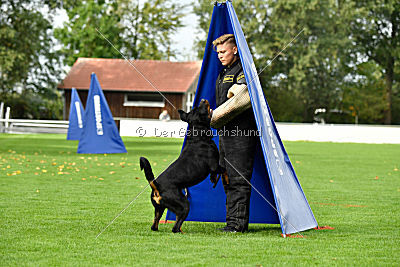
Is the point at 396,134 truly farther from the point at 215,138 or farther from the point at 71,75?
the point at 215,138

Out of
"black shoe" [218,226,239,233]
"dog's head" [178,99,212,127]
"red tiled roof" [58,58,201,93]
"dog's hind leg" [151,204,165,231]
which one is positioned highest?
"red tiled roof" [58,58,201,93]

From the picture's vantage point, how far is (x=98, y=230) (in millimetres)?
6250

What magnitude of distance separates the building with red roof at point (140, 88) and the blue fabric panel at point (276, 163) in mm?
37403

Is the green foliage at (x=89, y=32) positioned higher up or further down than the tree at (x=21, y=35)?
higher up

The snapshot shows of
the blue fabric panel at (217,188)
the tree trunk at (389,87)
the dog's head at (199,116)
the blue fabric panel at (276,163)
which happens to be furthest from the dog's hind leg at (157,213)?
the tree trunk at (389,87)

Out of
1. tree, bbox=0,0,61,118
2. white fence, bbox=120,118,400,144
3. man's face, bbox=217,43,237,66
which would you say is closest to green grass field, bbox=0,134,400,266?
man's face, bbox=217,43,237,66

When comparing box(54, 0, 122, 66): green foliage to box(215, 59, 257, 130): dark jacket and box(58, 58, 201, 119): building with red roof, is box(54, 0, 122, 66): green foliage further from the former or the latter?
box(215, 59, 257, 130): dark jacket

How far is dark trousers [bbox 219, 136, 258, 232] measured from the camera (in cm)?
613

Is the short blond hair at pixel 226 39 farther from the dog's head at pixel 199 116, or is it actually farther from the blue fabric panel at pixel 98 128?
the blue fabric panel at pixel 98 128

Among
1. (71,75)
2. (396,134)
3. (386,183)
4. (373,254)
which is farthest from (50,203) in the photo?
(71,75)

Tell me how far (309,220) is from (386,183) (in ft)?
21.9

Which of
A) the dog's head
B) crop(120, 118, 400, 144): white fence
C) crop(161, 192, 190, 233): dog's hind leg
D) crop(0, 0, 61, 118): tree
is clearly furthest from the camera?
crop(120, 118, 400, 144): white fence

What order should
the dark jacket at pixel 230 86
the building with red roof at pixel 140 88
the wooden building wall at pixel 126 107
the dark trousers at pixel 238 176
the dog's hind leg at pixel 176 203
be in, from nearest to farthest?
the dog's hind leg at pixel 176 203 → the dark trousers at pixel 238 176 → the dark jacket at pixel 230 86 → the building with red roof at pixel 140 88 → the wooden building wall at pixel 126 107

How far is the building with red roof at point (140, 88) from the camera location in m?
44.8
